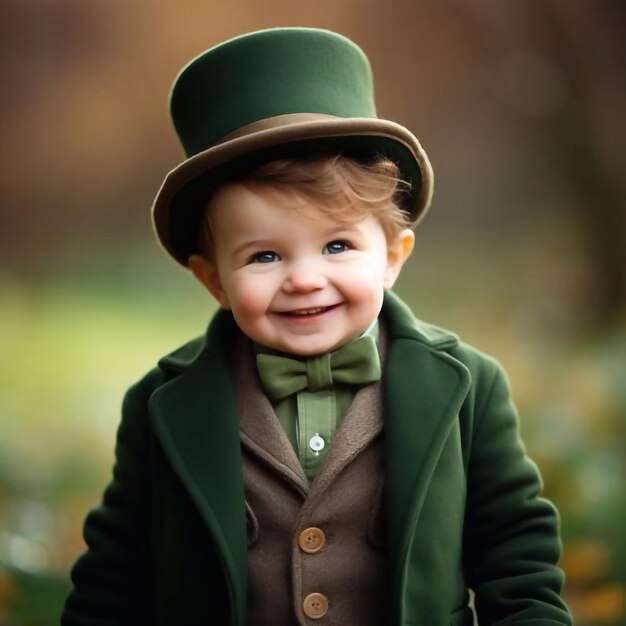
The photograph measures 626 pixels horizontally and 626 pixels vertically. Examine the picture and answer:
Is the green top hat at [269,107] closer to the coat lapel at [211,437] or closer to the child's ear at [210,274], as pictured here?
the child's ear at [210,274]

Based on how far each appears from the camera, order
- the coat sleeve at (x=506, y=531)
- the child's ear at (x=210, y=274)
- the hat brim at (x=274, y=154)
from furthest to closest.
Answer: the child's ear at (x=210, y=274)
the coat sleeve at (x=506, y=531)
the hat brim at (x=274, y=154)

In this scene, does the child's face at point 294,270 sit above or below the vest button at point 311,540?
above

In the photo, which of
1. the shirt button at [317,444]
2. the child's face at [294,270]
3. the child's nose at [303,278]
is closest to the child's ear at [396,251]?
the child's face at [294,270]

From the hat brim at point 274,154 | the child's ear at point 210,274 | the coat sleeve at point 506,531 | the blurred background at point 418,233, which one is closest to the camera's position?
the hat brim at point 274,154

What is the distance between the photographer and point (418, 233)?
3.04 meters

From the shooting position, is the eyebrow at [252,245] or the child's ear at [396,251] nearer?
the eyebrow at [252,245]

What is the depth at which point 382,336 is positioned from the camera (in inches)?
60.5

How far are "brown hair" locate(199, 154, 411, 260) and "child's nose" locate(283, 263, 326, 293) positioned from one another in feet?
0.28

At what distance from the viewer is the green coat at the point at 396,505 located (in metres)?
1.38

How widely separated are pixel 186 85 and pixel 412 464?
0.71 meters

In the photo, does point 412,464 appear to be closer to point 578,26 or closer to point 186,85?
point 186,85

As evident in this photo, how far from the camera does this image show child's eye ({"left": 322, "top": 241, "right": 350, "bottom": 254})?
4.54 feet

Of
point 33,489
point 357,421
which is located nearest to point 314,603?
point 357,421

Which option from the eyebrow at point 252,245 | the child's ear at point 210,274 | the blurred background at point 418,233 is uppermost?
the blurred background at point 418,233
